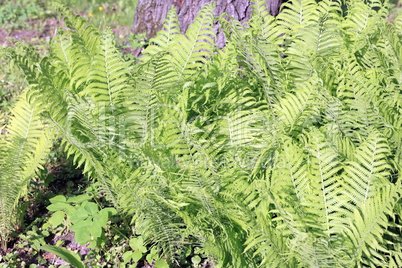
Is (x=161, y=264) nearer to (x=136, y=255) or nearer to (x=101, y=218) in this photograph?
(x=136, y=255)

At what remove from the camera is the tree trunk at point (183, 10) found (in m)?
2.92

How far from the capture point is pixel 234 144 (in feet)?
6.83

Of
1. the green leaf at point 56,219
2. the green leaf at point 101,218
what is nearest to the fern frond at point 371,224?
the green leaf at point 101,218

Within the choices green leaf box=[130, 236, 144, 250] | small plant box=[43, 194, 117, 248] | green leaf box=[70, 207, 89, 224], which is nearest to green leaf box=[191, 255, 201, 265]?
green leaf box=[130, 236, 144, 250]

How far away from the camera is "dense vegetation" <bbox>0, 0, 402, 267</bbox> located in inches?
69.5

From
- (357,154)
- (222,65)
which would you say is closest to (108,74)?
(222,65)

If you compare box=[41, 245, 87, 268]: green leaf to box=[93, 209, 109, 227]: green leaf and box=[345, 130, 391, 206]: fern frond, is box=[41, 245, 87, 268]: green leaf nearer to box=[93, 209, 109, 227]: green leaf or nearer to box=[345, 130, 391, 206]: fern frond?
box=[93, 209, 109, 227]: green leaf

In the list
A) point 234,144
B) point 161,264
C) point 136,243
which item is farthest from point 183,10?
point 161,264

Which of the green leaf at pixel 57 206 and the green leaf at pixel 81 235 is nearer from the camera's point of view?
the green leaf at pixel 81 235

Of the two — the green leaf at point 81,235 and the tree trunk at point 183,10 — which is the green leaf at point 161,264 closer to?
the green leaf at point 81,235

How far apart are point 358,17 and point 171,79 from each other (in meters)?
1.36

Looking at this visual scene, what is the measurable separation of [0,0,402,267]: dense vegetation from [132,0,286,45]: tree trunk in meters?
0.31

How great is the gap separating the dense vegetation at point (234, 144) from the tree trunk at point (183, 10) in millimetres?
308

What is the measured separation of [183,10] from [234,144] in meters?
1.49
